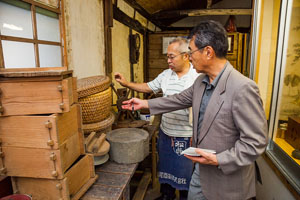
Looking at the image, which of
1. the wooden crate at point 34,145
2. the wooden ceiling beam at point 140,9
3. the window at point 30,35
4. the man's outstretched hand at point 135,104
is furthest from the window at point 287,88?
the wooden ceiling beam at point 140,9

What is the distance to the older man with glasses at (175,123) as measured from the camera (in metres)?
2.44

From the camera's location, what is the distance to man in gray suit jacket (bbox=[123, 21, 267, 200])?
1.34 meters

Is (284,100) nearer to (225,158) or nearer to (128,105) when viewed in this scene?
(225,158)

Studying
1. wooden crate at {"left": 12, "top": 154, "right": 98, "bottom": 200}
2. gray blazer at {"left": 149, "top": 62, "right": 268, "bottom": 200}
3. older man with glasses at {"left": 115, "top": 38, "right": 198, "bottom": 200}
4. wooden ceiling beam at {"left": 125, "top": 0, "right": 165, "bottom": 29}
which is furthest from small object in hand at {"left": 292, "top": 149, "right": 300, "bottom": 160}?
wooden ceiling beam at {"left": 125, "top": 0, "right": 165, "bottom": 29}

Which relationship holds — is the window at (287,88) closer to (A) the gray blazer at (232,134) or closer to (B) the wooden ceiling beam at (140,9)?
(A) the gray blazer at (232,134)

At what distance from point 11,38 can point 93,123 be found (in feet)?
3.14

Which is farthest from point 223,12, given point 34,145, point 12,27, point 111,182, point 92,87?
point 34,145

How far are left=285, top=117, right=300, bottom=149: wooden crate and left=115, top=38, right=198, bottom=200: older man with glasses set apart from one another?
3.52 feet

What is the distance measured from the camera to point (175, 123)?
2523 mm

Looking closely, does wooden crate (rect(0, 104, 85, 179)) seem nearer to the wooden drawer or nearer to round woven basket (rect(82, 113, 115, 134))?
the wooden drawer

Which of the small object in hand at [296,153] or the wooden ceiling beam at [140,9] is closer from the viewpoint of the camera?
the small object in hand at [296,153]

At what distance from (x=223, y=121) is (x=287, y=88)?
1.46 meters

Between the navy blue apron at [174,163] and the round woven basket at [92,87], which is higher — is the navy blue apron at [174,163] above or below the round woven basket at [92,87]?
below

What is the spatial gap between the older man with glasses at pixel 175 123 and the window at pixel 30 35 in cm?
78
